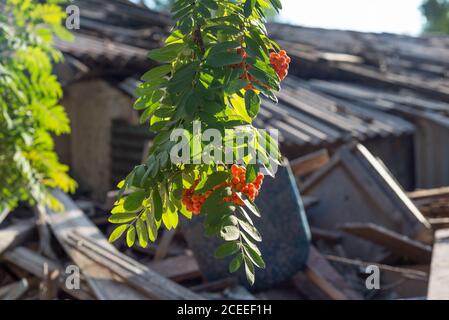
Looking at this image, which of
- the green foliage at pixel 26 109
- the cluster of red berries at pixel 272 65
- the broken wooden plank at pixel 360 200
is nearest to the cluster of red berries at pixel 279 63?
the cluster of red berries at pixel 272 65

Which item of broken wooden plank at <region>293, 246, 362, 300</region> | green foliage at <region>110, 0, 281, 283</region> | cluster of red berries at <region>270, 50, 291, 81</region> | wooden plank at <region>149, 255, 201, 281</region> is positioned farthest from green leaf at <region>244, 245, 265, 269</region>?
wooden plank at <region>149, 255, 201, 281</region>

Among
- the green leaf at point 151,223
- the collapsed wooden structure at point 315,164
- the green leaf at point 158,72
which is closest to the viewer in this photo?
the green leaf at point 151,223

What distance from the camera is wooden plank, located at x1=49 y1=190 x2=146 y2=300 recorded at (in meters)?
5.49

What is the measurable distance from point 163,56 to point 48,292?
13.4 feet

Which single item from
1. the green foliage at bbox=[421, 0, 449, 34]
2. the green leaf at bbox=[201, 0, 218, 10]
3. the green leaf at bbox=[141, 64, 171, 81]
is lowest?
the green leaf at bbox=[141, 64, 171, 81]

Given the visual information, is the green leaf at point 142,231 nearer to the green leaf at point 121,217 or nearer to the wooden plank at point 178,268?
the green leaf at point 121,217

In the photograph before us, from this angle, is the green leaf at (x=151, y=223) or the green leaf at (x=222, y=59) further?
the green leaf at (x=151, y=223)

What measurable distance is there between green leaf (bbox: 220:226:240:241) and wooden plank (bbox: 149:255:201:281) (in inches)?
159

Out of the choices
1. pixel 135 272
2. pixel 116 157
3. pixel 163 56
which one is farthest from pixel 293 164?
pixel 163 56

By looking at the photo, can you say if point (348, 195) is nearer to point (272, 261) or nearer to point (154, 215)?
point (272, 261)

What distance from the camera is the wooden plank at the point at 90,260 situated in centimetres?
549

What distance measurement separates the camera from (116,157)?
10297 mm

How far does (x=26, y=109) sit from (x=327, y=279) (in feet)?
9.64

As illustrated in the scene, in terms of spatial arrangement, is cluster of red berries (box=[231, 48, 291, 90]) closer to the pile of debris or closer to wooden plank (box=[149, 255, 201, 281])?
the pile of debris
